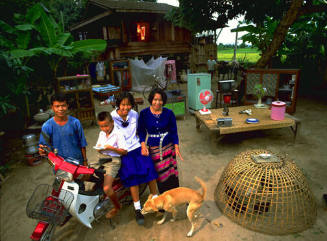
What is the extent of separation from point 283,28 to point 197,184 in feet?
24.2

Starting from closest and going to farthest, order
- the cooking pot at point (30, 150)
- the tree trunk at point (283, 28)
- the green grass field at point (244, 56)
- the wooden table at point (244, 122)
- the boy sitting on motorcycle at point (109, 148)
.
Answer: the boy sitting on motorcycle at point (109, 148), the wooden table at point (244, 122), the cooking pot at point (30, 150), the tree trunk at point (283, 28), the green grass field at point (244, 56)

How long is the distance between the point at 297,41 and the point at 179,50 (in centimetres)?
807

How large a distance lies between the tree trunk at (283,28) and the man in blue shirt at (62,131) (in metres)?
8.54

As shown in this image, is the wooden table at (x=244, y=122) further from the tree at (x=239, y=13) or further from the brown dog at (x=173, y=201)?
the tree at (x=239, y=13)

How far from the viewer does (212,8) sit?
8938 millimetres

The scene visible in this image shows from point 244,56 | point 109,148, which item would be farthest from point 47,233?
point 244,56

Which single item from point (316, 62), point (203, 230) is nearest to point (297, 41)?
point (316, 62)

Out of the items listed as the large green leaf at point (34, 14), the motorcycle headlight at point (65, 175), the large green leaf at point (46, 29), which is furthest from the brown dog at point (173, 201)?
the large green leaf at point (34, 14)

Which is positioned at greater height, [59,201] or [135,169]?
[135,169]

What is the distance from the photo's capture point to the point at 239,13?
9.00 meters

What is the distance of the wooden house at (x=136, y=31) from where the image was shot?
14070 mm

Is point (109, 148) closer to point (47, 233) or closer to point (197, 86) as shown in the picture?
point (47, 233)

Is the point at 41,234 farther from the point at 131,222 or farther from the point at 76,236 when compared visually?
the point at 131,222

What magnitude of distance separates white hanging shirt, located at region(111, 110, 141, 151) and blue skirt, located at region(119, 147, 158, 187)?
0.10 metres
